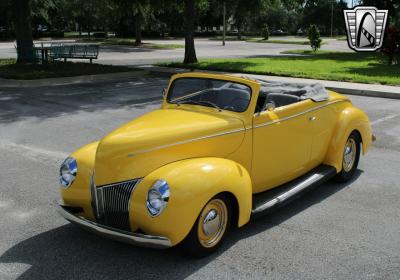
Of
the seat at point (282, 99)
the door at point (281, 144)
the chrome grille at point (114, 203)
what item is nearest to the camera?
the chrome grille at point (114, 203)

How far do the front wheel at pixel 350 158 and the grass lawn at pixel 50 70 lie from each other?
13.2 m

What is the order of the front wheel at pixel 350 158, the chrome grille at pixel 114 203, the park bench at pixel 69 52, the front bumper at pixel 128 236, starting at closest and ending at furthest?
the front bumper at pixel 128 236 → the chrome grille at pixel 114 203 → the front wheel at pixel 350 158 → the park bench at pixel 69 52

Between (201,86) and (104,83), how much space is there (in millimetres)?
12485

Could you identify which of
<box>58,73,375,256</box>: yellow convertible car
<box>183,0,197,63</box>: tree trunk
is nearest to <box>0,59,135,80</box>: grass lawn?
<box>183,0,197,63</box>: tree trunk

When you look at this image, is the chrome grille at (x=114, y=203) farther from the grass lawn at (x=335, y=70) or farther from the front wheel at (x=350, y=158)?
the grass lawn at (x=335, y=70)

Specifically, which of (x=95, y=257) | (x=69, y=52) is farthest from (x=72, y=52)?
(x=95, y=257)

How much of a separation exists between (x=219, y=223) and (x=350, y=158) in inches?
114

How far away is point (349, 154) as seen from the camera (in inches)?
258

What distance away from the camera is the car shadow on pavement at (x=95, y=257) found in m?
4.06

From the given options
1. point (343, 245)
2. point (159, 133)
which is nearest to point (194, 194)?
point (159, 133)

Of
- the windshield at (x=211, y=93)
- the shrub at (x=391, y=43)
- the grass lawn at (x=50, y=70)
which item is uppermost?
the shrub at (x=391, y=43)

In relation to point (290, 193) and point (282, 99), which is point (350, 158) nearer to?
point (282, 99)

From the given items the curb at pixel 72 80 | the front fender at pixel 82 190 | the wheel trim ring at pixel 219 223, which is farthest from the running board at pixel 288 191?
the curb at pixel 72 80

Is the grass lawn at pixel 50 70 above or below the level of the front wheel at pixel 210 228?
above
